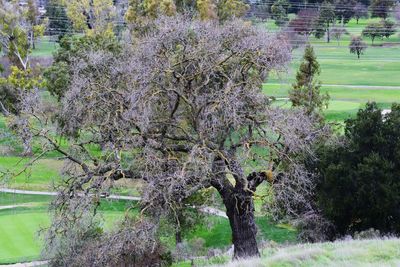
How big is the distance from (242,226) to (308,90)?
15621 mm

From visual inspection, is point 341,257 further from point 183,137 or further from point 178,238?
point 178,238

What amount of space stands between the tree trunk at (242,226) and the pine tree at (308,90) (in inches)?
507

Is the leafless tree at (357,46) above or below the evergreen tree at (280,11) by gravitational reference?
below

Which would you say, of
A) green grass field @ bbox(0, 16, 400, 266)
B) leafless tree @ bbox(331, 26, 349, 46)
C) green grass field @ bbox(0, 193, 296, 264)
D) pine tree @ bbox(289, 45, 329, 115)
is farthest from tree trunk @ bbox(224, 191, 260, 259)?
leafless tree @ bbox(331, 26, 349, 46)

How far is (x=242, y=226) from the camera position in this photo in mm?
16406

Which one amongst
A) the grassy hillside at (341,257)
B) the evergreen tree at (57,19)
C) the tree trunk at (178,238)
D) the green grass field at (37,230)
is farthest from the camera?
the evergreen tree at (57,19)

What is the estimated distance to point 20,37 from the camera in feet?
143

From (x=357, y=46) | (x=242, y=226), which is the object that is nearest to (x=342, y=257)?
(x=242, y=226)

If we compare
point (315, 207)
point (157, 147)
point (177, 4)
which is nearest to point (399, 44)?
point (177, 4)

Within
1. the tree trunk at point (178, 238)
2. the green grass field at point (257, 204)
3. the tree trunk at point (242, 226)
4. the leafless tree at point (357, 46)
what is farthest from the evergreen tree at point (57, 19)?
the tree trunk at point (242, 226)

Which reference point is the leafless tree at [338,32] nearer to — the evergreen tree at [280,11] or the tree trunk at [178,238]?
the evergreen tree at [280,11]

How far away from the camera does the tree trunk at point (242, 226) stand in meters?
16.2

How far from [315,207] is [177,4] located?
28.4 meters

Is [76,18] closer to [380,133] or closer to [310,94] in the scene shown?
A: [310,94]
